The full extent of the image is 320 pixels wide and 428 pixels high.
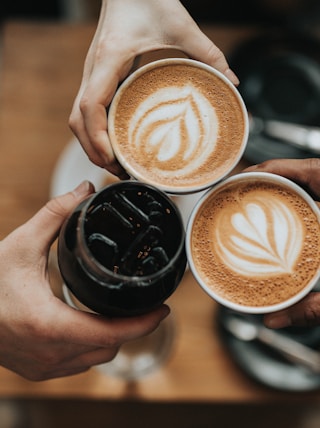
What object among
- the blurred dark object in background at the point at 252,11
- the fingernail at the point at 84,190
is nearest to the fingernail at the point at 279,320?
the fingernail at the point at 84,190

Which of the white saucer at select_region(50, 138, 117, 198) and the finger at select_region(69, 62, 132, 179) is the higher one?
the finger at select_region(69, 62, 132, 179)

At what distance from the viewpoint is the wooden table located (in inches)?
31.8

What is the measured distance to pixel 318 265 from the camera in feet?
1.79

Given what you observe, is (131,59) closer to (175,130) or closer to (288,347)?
(175,130)

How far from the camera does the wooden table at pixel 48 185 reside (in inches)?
31.8

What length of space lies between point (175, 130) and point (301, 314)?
0.75ft

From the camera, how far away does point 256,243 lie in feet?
1.82

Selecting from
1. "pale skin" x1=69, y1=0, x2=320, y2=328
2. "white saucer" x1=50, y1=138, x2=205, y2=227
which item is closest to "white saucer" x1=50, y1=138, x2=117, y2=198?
"white saucer" x1=50, y1=138, x2=205, y2=227

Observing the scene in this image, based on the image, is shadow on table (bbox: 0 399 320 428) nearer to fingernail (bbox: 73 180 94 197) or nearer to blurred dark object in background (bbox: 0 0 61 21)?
fingernail (bbox: 73 180 94 197)

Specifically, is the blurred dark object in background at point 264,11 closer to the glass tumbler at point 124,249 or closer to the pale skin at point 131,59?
the pale skin at point 131,59

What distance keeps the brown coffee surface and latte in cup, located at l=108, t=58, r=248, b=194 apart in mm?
36

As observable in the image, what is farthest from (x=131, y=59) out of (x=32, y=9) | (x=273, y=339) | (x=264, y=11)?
(x=32, y=9)

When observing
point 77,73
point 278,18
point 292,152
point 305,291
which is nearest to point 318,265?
point 305,291

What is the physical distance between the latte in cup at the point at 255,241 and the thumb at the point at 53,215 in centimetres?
11
